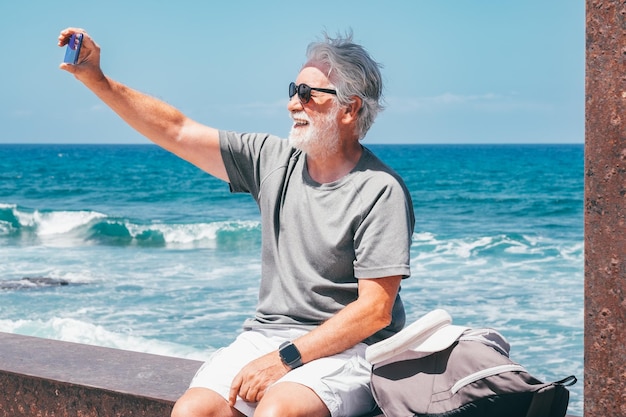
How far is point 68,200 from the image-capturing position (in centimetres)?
3353

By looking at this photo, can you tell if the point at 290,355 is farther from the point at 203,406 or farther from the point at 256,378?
the point at 203,406

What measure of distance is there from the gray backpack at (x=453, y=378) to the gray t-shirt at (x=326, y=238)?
21cm

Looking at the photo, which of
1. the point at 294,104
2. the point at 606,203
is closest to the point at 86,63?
the point at 294,104

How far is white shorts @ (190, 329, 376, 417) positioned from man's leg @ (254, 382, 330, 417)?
2 cm

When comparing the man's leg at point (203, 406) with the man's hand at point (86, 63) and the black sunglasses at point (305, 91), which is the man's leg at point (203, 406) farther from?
the man's hand at point (86, 63)

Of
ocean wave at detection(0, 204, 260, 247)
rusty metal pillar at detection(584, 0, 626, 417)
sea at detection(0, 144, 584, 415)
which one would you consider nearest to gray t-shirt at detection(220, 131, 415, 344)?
rusty metal pillar at detection(584, 0, 626, 417)

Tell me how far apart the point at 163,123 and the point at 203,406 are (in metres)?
0.95

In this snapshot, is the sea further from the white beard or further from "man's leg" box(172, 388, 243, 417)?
"man's leg" box(172, 388, 243, 417)

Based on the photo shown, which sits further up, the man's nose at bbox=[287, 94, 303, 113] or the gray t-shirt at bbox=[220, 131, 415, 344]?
the man's nose at bbox=[287, 94, 303, 113]

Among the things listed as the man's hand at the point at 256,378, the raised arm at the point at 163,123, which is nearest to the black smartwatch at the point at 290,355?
the man's hand at the point at 256,378

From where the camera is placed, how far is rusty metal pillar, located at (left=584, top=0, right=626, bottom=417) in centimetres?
202

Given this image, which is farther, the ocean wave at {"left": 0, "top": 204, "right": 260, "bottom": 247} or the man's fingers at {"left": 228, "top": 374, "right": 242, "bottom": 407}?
the ocean wave at {"left": 0, "top": 204, "right": 260, "bottom": 247}

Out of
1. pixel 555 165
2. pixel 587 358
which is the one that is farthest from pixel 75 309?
pixel 555 165

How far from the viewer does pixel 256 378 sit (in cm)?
246
